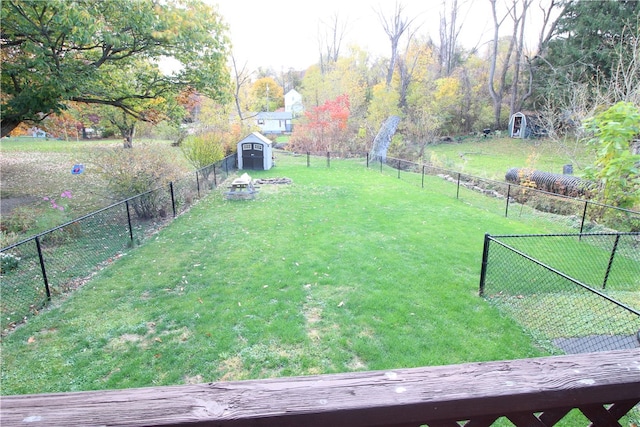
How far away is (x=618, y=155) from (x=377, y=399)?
1001 centimetres

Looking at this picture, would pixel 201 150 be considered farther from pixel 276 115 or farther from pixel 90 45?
pixel 276 115

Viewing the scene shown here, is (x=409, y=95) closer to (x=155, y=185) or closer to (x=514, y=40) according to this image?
(x=514, y=40)

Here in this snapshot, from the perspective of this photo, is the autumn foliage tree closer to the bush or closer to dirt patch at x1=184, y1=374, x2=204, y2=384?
the bush

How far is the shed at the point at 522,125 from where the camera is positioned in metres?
28.1

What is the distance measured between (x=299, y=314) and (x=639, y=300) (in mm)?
4882

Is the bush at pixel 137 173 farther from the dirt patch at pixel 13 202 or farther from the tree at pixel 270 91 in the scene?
the tree at pixel 270 91

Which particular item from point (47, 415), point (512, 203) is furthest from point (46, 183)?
point (512, 203)

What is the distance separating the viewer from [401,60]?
30.6 meters

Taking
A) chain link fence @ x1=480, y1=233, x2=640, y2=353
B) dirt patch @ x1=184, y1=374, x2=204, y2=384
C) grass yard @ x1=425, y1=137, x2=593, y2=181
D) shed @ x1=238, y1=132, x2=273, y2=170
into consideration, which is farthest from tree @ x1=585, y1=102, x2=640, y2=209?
shed @ x1=238, y1=132, x2=273, y2=170

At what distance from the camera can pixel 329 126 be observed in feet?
79.9

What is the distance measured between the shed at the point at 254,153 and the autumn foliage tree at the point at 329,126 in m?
7.77

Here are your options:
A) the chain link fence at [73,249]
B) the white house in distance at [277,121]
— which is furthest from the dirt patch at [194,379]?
the white house in distance at [277,121]

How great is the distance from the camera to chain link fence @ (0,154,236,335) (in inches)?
194

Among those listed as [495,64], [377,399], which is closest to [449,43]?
[495,64]
